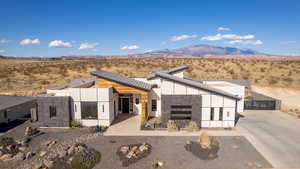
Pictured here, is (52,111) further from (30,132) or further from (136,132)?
(136,132)

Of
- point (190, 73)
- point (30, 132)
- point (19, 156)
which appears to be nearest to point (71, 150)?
point (19, 156)

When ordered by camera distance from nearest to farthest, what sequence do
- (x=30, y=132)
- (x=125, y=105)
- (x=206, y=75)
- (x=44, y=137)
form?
(x=44, y=137) → (x=30, y=132) → (x=125, y=105) → (x=206, y=75)

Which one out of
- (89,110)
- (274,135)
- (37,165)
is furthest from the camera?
(89,110)

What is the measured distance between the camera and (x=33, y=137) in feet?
45.2

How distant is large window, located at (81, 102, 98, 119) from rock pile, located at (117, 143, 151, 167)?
18.2 ft

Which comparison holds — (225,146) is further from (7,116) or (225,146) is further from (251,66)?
(251,66)

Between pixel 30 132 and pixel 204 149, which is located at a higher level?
pixel 30 132

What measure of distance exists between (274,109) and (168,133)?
17108 millimetres

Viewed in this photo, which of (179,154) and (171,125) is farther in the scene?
(171,125)

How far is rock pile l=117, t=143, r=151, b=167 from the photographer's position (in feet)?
34.2

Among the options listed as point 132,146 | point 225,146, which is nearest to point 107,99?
point 132,146

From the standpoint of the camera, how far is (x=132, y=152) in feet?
36.1

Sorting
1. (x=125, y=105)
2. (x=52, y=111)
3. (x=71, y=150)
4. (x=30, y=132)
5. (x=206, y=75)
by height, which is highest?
(x=206, y=75)

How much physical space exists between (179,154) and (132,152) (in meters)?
3.26
